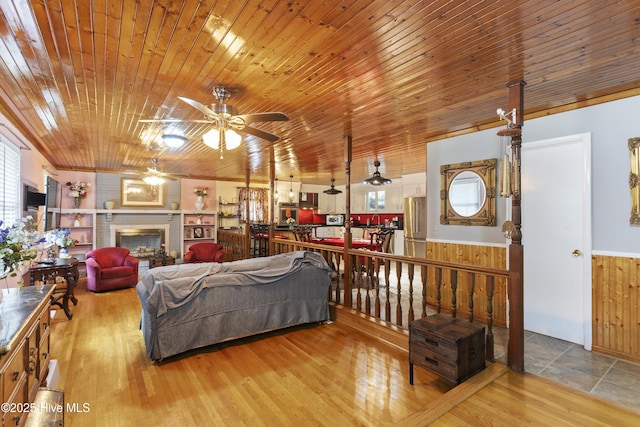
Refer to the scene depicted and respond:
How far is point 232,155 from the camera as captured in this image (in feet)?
19.1

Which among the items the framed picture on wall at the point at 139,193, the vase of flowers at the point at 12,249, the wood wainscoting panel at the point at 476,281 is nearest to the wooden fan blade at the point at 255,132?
the vase of flowers at the point at 12,249

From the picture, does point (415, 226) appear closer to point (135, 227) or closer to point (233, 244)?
point (233, 244)

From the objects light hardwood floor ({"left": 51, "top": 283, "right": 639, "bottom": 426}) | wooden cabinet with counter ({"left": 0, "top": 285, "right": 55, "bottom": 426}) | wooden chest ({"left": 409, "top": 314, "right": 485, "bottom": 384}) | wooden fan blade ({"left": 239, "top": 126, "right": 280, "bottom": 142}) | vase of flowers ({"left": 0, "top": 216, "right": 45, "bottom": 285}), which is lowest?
light hardwood floor ({"left": 51, "top": 283, "right": 639, "bottom": 426})

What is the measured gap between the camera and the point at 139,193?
8016 millimetres

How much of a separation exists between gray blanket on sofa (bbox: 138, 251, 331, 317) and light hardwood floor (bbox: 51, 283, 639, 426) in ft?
2.13

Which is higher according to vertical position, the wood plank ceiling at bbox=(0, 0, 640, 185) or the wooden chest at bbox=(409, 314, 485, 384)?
the wood plank ceiling at bbox=(0, 0, 640, 185)

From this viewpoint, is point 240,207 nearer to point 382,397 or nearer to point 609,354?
point 382,397

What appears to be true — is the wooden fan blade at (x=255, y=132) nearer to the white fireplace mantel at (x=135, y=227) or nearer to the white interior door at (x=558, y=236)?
the white interior door at (x=558, y=236)

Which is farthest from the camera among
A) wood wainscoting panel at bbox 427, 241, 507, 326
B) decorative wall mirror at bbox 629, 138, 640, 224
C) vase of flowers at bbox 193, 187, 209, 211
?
vase of flowers at bbox 193, 187, 209, 211

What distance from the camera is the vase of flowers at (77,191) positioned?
281 inches

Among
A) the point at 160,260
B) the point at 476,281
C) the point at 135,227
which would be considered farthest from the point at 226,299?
the point at 135,227

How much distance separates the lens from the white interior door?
3302mm

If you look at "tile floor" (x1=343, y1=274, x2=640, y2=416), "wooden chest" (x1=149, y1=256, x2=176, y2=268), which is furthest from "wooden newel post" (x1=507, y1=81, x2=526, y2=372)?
"wooden chest" (x1=149, y1=256, x2=176, y2=268)

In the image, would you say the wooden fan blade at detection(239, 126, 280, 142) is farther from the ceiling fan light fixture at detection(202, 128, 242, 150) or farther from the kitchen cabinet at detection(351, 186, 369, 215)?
the kitchen cabinet at detection(351, 186, 369, 215)
